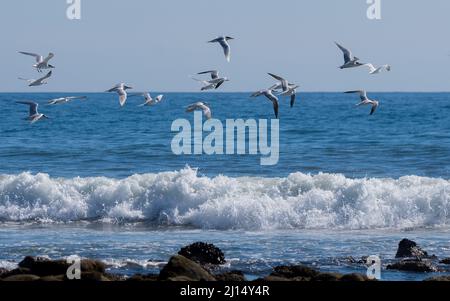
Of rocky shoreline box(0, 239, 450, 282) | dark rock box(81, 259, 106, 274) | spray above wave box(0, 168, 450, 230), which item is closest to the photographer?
rocky shoreline box(0, 239, 450, 282)

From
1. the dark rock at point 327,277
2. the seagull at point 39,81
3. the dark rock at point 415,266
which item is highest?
the seagull at point 39,81

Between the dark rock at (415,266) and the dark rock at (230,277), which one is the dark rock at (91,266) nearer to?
the dark rock at (230,277)

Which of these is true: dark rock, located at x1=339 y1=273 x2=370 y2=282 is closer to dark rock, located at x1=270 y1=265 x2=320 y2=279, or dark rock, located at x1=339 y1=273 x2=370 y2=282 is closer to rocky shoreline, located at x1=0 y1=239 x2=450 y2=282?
rocky shoreline, located at x1=0 y1=239 x2=450 y2=282

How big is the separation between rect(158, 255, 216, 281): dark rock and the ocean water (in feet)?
7.18

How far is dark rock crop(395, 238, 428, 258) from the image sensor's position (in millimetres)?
17181

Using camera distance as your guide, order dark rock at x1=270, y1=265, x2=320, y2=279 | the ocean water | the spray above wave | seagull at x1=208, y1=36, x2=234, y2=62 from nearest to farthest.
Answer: dark rock at x1=270, y1=265, x2=320, y2=279
the ocean water
the spray above wave
seagull at x1=208, y1=36, x2=234, y2=62

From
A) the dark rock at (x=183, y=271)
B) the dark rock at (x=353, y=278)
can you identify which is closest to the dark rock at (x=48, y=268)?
the dark rock at (x=183, y=271)

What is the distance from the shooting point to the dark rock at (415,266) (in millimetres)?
15953

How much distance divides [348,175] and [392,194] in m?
4.42

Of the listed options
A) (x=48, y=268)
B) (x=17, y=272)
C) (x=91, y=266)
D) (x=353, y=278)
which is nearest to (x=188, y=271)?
(x=91, y=266)

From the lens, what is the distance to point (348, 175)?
2948 cm

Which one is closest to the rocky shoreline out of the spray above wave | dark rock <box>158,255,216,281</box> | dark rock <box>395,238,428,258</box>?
dark rock <box>158,255,216,281</box>

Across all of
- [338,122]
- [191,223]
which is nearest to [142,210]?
[191,223]
